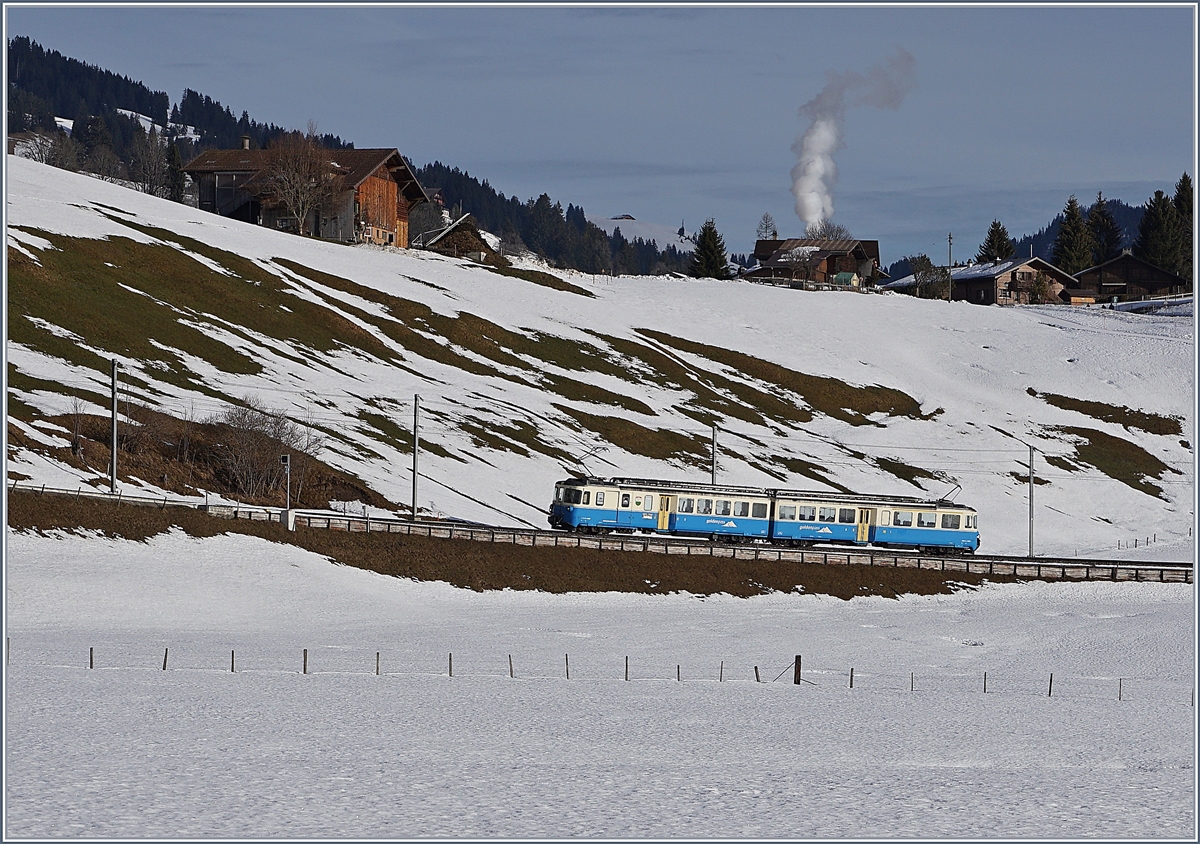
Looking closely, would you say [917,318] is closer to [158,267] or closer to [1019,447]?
[1019,447]

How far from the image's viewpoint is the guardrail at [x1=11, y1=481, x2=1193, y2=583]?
204 ft

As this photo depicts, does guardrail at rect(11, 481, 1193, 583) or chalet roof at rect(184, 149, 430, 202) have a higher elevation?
chalet roof at rect(184, 149, 430, 202)

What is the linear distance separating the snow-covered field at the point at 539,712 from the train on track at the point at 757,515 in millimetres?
8674

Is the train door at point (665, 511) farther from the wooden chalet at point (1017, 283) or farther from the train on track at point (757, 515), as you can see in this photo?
the wooden chalet at point (1017, 283)

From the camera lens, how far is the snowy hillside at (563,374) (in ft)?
276

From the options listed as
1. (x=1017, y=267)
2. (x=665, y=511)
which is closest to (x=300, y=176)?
(x=665, y=511)

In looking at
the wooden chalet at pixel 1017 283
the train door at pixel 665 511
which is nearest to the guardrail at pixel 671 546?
the train door at pixel 665 511

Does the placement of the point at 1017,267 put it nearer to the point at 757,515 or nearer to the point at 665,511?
the point at 757,515

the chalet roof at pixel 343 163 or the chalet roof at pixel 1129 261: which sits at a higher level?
the chalet roof at pixel 343 163

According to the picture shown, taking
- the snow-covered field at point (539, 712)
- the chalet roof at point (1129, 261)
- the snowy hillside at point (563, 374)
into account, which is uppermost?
the chalet roof at point (1129, 261)

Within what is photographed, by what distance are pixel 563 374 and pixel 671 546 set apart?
155ft

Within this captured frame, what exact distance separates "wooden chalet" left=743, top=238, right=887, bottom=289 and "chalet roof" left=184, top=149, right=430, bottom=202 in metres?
61.6

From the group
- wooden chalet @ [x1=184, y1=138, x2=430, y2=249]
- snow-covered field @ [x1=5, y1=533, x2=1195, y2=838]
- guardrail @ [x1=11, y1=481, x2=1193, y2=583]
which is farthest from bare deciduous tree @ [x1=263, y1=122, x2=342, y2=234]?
snow-covered field @ [x1=5, y1=533, x2=1195, y2=838]

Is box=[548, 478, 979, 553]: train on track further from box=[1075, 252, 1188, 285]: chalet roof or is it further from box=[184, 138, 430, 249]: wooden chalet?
box=[1075, 252, 1188, 285]: chalet roof
